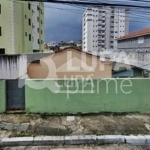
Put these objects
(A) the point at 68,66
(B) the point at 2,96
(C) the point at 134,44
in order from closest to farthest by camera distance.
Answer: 1. (B) the point at 2,96
2. (A) the point at 68,66
3. (C) the point at 134,44

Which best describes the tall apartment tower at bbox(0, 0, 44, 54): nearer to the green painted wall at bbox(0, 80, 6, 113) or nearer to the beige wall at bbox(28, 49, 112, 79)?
the beige wall at bbox(28, 49, 112, 79)

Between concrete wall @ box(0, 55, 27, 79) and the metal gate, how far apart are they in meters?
4.99

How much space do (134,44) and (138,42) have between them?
5.74ft

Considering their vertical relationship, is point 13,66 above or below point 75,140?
above

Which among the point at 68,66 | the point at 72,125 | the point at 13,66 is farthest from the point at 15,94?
the point at 13,66

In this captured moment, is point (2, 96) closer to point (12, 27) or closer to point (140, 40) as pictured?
point (12, 27)

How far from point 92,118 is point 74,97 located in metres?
0.90

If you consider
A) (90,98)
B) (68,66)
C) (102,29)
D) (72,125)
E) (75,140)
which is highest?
(102,29)

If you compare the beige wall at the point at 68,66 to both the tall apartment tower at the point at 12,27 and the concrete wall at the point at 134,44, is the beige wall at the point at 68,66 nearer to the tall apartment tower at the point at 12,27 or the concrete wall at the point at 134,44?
the tall apartment tower at the point at 12,27

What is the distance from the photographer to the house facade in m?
25.2

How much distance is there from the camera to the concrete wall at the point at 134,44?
25194mm

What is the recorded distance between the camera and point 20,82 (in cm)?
560

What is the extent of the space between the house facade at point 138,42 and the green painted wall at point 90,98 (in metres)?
20.8

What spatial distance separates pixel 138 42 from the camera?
2803 centimetres
